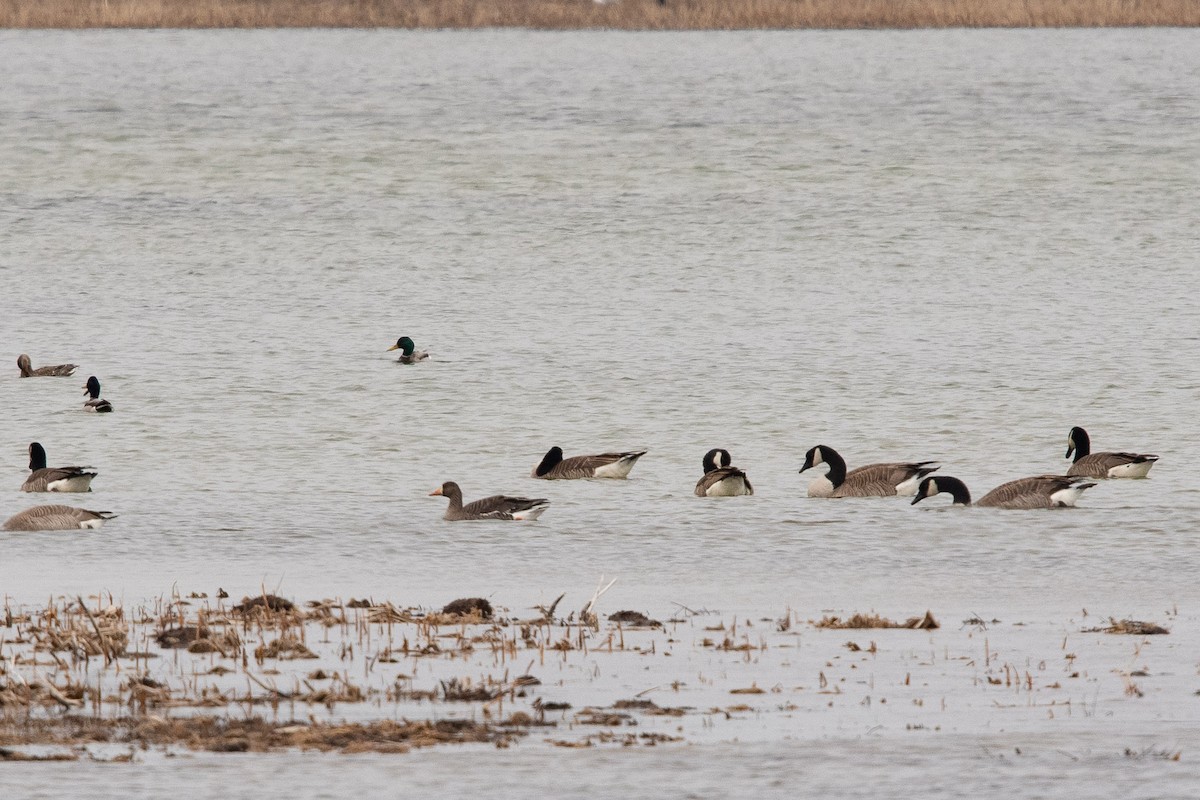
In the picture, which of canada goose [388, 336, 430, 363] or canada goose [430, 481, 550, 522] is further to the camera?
canada goose [388, 336, 430, 363]

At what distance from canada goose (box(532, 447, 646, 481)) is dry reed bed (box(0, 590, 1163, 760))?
22.9 ft

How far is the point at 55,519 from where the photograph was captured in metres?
17.9

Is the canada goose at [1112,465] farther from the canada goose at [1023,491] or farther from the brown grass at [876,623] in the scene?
the brown grass at [876,623]

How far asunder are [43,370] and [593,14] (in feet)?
152

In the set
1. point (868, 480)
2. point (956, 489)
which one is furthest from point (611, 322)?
point (956, 489)

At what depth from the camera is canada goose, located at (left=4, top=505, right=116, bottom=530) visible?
703 inches

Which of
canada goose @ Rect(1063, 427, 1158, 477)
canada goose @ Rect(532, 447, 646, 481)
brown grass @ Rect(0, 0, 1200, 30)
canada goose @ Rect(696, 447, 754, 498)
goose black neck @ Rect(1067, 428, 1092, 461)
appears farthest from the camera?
brown grass @ Rect(0, 0, 1200, 30)

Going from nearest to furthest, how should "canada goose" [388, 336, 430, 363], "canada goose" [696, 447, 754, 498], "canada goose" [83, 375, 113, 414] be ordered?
"canada goose" [696, 447, 754, 498]
"canada goose" [83, 375, 113, 414]
"canada goose" [388, 336, 430, 363]

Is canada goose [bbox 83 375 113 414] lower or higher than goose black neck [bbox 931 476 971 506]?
higher

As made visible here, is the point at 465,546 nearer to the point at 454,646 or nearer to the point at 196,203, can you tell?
the point at 454,646

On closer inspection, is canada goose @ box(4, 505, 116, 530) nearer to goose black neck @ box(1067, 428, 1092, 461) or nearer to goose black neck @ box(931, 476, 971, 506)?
goose black neck @ box(931, 476, 971, 506)

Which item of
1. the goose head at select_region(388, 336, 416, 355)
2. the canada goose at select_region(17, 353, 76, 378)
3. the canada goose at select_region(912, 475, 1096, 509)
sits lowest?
the canada goose at select_region(912, 475, 1096, 509)

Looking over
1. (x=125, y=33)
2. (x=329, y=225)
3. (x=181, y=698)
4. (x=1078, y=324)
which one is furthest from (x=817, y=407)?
(x=125, y=33)

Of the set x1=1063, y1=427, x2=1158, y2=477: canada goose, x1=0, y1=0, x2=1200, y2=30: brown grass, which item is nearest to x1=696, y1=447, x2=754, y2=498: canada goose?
x1=1063, y1=427, x2=1158, y2=477: canada goose
